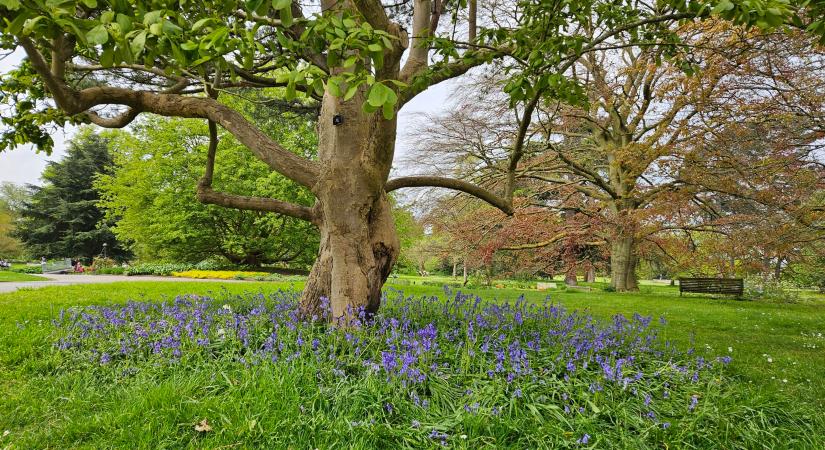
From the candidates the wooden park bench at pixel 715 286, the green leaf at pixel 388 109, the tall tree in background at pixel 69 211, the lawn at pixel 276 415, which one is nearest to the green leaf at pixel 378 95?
the green leaf at pixel 388 109

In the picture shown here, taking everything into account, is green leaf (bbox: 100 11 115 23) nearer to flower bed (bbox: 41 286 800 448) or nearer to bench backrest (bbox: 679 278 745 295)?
flower bed (bbox: 41 286 800 448)

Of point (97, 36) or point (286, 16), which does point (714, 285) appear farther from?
point (97, 36)

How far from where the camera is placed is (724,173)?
384 inches

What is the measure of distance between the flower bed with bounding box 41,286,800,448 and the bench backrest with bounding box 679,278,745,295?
14098 millimetres

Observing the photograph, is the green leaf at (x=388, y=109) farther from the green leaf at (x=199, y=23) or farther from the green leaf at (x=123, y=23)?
the green leaf at (x=123, y=23)

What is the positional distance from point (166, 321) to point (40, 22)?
3.28 metres

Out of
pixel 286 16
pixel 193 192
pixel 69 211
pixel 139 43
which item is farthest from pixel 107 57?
pixel 69 211

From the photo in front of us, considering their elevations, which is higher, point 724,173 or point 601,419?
point 724,173

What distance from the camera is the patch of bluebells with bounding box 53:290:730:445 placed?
107 inches

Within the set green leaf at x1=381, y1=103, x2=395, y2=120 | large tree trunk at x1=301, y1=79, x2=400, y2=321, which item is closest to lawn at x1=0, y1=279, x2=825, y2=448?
large tree trunk at x1=301, y1=79, x2=400, y2=321

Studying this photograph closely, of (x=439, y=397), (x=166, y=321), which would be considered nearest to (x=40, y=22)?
(x=439, y=397)

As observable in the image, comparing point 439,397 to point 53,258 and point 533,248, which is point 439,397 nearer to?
point 533,248

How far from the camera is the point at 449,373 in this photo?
3004 mm

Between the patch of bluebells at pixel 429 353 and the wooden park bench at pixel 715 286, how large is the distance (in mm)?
13898
